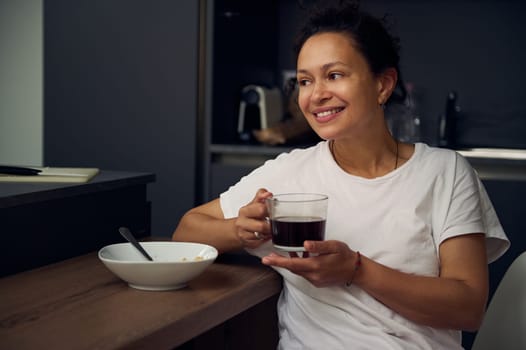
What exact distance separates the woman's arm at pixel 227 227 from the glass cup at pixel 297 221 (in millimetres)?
118

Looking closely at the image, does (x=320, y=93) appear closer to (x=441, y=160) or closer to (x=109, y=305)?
(x=441, y=160)

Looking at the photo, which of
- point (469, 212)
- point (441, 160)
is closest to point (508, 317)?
point (469, 212)

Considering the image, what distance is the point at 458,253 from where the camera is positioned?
1404 mm

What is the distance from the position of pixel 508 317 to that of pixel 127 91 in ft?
6.93

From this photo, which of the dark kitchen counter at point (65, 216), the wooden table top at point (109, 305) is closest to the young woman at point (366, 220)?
the wooden table top at point (109, 305)

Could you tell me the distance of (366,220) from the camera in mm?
1481

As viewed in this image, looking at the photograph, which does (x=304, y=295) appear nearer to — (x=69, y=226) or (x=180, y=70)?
(x=69, y=226)

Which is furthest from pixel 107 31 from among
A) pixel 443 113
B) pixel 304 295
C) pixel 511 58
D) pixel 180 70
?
pixel 304 295

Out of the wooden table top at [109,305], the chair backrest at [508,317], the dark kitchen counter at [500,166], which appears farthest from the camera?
the dark kitchen counter at [500,166]

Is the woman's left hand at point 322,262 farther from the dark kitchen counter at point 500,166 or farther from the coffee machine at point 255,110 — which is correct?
the coffee machine at point 255,110

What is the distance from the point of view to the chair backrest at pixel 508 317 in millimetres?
1469

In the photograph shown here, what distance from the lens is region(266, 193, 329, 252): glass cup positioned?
1.25m

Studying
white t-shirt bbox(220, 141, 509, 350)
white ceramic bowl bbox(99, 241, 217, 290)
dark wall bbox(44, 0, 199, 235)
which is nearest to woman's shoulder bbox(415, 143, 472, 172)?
white t-shirt bbox(220, 141, 509, 350)

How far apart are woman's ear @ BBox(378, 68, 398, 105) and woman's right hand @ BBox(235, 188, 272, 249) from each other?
14.5 inches
